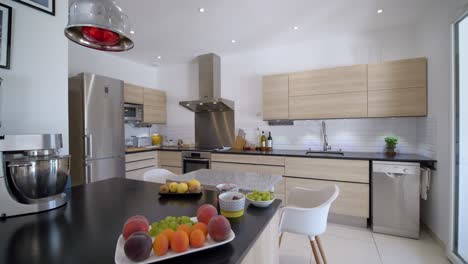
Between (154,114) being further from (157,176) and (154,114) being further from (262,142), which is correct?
(157,176)

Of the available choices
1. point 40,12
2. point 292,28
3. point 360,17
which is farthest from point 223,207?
point 360,17

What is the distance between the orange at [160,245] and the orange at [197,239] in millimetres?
78

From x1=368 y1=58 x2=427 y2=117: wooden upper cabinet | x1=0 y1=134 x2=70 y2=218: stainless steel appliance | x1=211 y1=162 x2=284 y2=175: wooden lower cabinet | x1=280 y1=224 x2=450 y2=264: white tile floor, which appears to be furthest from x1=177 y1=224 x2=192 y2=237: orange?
x1=368 y1=58 x2=427 y2=117: wooden upper cabinet

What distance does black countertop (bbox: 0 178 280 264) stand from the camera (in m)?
0.67

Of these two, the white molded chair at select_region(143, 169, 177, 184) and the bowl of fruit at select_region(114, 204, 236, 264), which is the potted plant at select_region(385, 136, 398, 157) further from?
the bowl of fruit at select_region(114, 204, 236, 264)

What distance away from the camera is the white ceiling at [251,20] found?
7.59ft

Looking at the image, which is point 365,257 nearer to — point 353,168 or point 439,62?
point 353,168

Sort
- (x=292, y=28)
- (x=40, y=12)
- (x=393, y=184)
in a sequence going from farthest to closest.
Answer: (x=292, y=28)
(x=393, y=184)
(x=40, y=12)

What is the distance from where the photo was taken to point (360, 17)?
8.59ft

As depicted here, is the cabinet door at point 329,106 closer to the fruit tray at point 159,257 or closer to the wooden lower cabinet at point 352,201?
the wooden lower cabinet at point 352,201

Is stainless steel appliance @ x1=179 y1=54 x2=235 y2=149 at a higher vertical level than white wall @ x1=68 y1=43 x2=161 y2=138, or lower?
lower

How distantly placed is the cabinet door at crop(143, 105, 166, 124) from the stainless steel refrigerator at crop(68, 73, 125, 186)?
805mm

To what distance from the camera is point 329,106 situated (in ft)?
9.66

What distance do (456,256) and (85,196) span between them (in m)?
3.01
